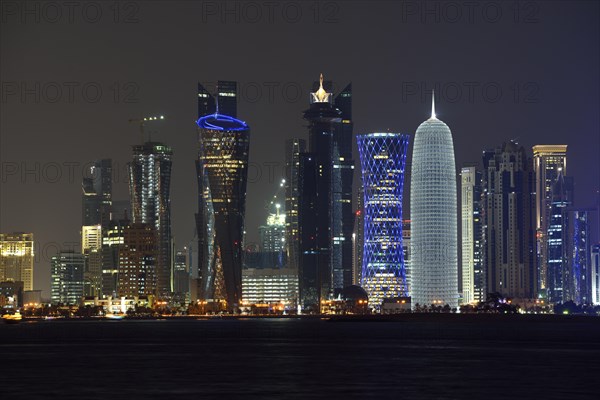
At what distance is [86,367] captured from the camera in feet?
453

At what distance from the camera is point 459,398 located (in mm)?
97750

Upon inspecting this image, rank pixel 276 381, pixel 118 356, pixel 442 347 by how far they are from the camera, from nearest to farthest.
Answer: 1. pixel 276 381
2. pixel 118 356
3. pixel 442 347

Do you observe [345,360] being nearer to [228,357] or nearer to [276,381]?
[228,357]

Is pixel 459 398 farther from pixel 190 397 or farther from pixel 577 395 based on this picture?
pixel 190 397

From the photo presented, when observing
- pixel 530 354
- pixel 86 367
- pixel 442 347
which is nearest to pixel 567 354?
pixel 530 354

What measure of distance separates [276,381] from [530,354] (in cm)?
6661

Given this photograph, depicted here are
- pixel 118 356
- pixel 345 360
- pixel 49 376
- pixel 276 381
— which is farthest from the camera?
pixel 118 356

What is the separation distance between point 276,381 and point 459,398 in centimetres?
2273

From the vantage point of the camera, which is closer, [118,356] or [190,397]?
[190,397]

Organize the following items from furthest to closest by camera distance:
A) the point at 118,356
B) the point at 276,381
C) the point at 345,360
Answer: the point at 118,356
the point at 345,360
the point at 276,381

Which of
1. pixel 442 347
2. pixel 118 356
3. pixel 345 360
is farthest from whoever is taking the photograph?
pixel 442 347

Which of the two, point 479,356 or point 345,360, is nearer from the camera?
point 345,360

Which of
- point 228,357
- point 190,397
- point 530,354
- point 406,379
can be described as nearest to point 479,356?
point 530,354

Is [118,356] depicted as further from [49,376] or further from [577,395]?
[577,395]
